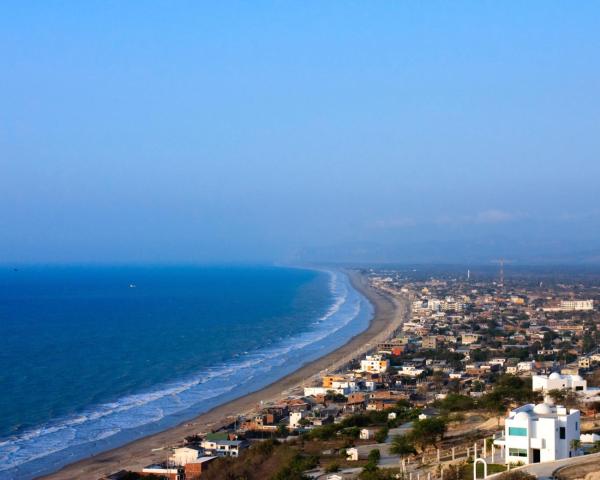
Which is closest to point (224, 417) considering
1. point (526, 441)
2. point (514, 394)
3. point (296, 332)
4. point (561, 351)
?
point (514, 394)

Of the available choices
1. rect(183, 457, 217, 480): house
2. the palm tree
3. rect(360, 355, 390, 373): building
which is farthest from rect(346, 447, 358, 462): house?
rect(360, 355, 390, 373): building

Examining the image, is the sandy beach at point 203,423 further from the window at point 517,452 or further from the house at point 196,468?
the window at point 517,452

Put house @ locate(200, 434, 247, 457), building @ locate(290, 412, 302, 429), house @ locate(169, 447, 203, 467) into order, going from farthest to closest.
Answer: building @ locate(290, 412, 302, 429) < house @ locate(200, 434, 247, 457) < house @ locate(169, 447, 203, 467)

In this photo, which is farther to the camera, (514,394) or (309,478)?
(514,394)

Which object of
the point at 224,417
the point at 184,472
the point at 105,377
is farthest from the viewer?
the point at 105,377

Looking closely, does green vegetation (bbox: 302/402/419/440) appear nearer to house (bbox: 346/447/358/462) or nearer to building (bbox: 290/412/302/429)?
building (bbox: 290/412/302/429)

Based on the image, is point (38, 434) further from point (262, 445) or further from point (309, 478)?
point (309, 478)

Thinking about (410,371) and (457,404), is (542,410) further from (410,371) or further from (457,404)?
(410,371)

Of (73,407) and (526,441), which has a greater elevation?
A: (526,441)
